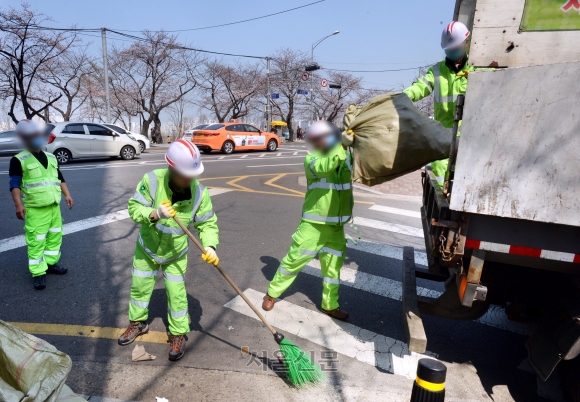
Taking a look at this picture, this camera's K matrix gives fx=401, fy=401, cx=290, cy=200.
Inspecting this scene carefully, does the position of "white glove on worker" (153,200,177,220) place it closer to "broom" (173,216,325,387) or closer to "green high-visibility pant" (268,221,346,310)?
"broom" (173,216,325,387)

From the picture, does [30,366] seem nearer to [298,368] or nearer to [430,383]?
[298,368]

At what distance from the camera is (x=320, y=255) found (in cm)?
364

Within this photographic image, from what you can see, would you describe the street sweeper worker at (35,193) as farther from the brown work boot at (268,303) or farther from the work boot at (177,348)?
the brown work boot at (268,303)

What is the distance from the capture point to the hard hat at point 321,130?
10.1 ft

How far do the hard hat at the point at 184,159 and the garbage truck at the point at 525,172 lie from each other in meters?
1.55

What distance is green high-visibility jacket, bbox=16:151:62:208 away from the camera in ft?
12.9

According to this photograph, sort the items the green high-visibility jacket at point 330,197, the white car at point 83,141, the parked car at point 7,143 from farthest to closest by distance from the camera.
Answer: the parked car at point 7,143
the white car at point 83,141
the green high-visibility jacket at point 330,197

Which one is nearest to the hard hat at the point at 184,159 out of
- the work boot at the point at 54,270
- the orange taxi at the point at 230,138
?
the work boot at the point at 54,270

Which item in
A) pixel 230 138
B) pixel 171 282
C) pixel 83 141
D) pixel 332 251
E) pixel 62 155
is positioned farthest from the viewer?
pixel 230 138

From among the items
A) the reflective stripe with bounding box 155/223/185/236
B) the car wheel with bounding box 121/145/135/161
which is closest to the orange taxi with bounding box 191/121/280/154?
the car wheel with bounding box 121/145/135/161

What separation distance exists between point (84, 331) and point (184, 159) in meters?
1.79

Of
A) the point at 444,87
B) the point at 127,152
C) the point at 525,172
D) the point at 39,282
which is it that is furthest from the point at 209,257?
the point at 127,152

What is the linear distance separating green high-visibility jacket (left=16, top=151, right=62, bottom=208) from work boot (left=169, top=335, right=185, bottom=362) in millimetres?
2090

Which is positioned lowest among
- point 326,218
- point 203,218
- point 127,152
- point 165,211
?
point 127,152
